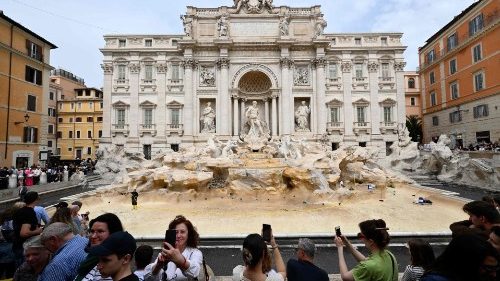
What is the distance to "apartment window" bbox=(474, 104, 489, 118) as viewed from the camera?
2631cm

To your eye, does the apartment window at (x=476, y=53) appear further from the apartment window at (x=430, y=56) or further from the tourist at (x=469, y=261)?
the tourist at (x=469, y=261)

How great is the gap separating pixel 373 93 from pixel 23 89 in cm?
3315

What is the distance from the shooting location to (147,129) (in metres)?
29.6

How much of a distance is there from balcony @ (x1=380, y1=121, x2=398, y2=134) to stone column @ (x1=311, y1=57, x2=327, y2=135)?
603 cm

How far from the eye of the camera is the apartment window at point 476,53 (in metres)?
27.1

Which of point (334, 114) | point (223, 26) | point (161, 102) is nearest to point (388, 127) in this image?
point (334, 114)

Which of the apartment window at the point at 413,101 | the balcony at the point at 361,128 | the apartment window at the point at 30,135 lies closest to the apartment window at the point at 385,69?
the balcony at the point at 361,128

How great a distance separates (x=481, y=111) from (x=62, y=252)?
33.7 meters

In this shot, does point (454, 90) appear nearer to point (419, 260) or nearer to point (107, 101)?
point (419, 260)

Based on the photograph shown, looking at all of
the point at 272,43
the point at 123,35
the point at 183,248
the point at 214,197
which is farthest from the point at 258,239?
the point at 123,35

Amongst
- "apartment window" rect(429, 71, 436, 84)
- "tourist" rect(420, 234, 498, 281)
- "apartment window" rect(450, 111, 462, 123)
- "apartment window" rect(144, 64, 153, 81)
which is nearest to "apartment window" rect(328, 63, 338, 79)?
"apartment window" rect(450, 111, 462, 123)

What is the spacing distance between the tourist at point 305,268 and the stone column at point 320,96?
2671 cm

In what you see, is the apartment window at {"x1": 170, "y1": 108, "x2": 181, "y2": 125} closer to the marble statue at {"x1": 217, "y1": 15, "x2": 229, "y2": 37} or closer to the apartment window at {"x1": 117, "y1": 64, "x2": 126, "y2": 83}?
the apartment window at {"x1": 117, "y1": 64, "x2": 126, "y2": 83}

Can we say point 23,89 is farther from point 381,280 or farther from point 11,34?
point 381,280
